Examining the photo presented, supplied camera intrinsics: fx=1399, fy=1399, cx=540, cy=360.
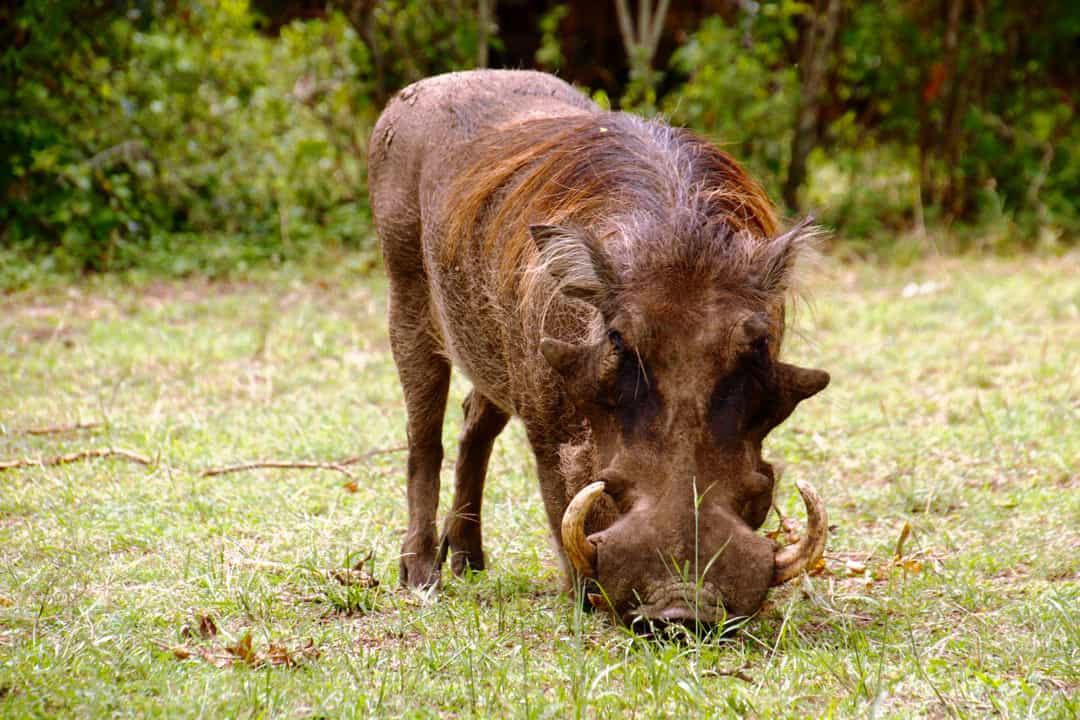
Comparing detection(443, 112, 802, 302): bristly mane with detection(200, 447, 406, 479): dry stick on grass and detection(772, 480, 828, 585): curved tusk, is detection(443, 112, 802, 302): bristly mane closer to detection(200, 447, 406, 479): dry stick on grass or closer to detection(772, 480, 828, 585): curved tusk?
detection(772, 480, 828, 585): curved tusk

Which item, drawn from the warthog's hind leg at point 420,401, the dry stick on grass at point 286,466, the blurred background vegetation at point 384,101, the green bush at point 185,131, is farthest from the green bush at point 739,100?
the warthog's hind leg at point 420,401

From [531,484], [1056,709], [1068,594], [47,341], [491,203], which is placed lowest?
[47,341]

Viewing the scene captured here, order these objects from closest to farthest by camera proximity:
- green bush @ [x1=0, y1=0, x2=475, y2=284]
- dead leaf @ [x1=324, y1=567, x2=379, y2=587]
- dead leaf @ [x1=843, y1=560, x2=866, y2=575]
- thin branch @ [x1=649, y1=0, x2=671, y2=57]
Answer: dead leaf @ [x1=324, y1=567, x2=379, y2=587] → dead leaf @ [x1=843, y1=560, x2=866, y2=575] → green bush @ [x1=0, y1=0, x2=475, y2=284] → thin branch @ [x1=649, y1=0, x2=671, y2=57]

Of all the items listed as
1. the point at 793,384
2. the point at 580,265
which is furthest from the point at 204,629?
the point at 793,384

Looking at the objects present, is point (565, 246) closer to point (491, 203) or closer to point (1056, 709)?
point (491, 203)

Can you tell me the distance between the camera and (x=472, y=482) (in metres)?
4.03

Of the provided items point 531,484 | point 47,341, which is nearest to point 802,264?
point 531,484

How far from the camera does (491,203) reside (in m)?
3.55

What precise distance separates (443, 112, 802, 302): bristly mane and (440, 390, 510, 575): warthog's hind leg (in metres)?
0.61

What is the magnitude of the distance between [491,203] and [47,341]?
423cm

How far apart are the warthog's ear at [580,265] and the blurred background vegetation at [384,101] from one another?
6.17 meters

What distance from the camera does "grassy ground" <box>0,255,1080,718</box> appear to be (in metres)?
2.68

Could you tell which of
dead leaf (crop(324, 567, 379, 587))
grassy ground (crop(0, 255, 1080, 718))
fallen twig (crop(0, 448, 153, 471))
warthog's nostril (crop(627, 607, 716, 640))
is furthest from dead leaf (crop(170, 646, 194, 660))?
fallen twig (crop(0, 448, 153, 471))

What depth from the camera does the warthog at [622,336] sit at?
9.30 ft
